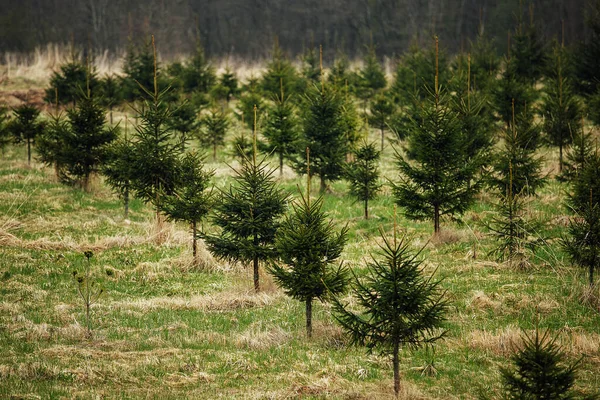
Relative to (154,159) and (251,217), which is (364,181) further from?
(251,217)

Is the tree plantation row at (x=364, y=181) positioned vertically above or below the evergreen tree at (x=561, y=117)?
below

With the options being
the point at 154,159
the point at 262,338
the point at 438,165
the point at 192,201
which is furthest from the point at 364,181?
the point at 262,338

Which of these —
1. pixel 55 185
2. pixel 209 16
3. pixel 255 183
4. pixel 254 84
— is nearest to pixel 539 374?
pixel 255 183

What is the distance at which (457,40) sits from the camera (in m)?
69.6

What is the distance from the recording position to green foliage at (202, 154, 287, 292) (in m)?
14.2

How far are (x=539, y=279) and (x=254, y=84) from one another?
26500mm

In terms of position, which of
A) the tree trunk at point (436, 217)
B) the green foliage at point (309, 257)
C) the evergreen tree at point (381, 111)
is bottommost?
Result: the green foliage at point (309, 257)

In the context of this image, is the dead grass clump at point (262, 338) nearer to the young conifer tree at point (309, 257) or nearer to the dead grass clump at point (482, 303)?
the young conifer tree at point (309, 257)

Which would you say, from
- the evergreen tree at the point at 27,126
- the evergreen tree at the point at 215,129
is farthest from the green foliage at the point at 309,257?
the evergreen tree at the point at 215,129

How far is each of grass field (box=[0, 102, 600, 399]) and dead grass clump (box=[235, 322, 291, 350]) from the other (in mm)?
28

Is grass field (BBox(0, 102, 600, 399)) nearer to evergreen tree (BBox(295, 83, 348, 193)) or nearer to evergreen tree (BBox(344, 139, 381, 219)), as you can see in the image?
evergreen tree (BBox(344, 139, 381, 219))

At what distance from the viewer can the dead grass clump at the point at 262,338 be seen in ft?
36.9

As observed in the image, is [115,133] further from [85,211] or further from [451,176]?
[451,176]

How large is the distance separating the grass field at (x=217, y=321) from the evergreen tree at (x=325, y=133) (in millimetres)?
3589
